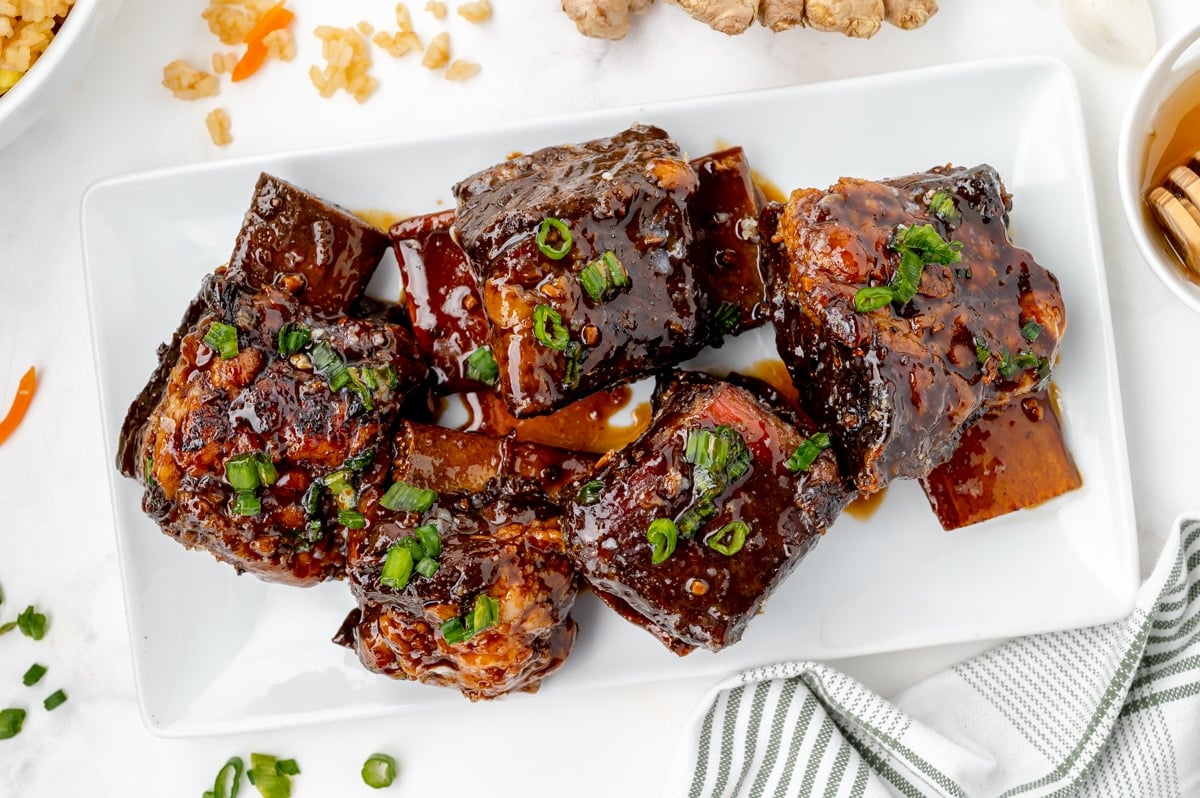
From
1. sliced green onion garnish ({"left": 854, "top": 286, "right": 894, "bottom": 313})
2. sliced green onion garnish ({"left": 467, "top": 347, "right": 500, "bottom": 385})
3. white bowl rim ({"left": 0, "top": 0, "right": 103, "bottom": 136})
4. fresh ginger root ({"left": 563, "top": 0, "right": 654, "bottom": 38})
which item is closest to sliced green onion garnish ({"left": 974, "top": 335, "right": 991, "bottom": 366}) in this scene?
sliced green onion garnish ({"left": 854, "top": 286, "right": 894, "bottom": 313})

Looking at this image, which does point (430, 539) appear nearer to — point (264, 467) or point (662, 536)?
point (264, 467)

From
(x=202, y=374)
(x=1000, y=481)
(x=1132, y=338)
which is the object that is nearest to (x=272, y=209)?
(x=202, y=374)

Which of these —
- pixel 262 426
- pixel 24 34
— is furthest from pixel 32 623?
pixel 24 34

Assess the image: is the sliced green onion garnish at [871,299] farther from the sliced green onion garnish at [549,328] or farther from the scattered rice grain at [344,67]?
the scattered rice grain at [344,67]

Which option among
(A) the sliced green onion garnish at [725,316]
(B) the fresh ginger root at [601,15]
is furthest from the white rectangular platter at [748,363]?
(B) the fresh ginger root at [601,15]

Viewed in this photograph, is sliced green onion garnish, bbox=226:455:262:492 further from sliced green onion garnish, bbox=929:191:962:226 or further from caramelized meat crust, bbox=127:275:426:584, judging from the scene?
sliced green onion garnish, bbox=929:191:962:226

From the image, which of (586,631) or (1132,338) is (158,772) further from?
(1132,338)
